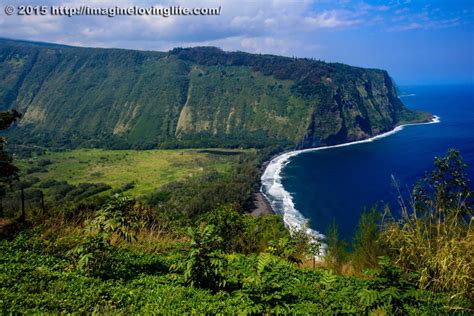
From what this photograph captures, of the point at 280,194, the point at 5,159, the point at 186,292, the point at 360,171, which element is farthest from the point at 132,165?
the point at 186,292

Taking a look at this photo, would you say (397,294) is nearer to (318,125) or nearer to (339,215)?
(339,215)

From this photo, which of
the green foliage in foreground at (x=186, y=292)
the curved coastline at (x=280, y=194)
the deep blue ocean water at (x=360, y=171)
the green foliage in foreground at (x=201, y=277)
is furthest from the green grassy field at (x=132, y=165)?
the green foliage in foreground at (x=186, y=292)

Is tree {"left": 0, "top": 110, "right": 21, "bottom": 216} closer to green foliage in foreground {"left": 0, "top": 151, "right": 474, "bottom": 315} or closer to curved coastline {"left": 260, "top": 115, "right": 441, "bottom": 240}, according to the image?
green foliage in foreground {"left": 0, "top": 151, "right": 474, "bottom": 315}

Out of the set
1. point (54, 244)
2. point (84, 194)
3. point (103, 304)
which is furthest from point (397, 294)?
point (84, 194)

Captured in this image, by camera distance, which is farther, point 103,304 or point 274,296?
point 103,304

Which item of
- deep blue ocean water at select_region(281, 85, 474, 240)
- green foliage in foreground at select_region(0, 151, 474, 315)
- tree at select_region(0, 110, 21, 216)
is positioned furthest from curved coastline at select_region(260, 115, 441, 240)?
green foliage in foreground at select_region(0, 151, 474, 315)

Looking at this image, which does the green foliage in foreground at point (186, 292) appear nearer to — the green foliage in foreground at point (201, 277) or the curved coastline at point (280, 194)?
the green foliage in foreground at point (201, 277)
